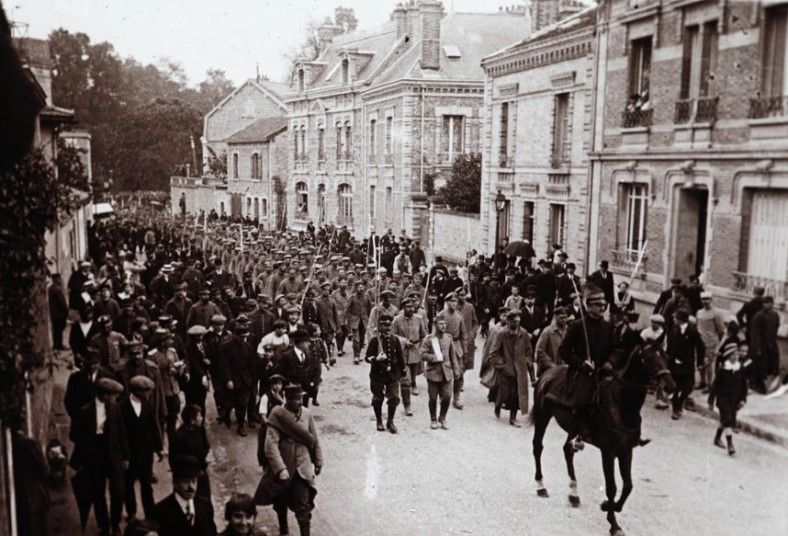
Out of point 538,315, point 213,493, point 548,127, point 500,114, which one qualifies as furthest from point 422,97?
point 213,493

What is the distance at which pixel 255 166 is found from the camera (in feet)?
160

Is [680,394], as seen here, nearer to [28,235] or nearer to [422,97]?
[28,235]

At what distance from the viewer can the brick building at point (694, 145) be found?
9884 mm

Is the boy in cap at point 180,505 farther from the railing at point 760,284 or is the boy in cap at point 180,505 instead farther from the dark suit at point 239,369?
the railing at point 760,284

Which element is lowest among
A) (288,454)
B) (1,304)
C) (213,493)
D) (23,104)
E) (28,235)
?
(213,493)

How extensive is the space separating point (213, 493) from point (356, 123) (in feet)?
103

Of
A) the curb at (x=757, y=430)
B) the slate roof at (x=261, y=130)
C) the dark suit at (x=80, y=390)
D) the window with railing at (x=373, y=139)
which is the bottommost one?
the curb at (x=757, y=430)

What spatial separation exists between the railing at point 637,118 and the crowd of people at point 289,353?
3.11 m

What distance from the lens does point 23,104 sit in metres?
5.19

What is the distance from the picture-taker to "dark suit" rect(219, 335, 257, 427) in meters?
11.6

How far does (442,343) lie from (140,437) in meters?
5.14

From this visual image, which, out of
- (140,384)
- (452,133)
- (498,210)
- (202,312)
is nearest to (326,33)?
(452,133)

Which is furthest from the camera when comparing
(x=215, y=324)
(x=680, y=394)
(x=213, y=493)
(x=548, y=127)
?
(x=548, y=127)

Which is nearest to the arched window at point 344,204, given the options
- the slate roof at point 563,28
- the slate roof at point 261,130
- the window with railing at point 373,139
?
the window with railing at point 373,139
